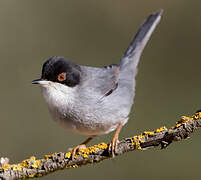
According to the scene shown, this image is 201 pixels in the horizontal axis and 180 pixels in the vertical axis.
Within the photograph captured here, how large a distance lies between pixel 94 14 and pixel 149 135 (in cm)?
437

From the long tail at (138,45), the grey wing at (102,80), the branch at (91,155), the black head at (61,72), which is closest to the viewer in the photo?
the branch at (91,155)

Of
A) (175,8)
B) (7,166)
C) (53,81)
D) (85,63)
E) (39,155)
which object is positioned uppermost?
(175,8)

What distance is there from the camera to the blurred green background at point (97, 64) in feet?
20.4

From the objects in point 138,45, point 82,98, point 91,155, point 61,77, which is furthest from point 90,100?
point 138,45

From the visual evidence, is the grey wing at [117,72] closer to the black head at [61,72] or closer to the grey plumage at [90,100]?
the grey plumage at [90,100]

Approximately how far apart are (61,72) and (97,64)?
2.91 meters

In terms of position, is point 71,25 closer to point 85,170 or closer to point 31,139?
point 31,139

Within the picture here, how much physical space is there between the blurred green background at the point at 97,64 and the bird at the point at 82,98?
181 cm

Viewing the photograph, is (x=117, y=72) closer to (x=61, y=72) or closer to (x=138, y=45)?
(x=138, y=45)

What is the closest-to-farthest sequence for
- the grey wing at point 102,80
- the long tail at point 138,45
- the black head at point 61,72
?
the black head at point 61,72, the grey wing at point 102,80, the long tail at point 138,45

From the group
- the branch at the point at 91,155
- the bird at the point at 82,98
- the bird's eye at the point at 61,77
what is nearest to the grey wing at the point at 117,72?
the bird at the point at 82,98

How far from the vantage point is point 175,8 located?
23.1 feet

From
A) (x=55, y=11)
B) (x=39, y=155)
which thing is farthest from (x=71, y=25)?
(x=39, y=155)

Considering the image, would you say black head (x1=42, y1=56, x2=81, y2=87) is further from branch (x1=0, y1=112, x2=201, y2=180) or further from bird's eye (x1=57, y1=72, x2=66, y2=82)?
branch (x1=0, y1=112, x2=201, y2=180)
